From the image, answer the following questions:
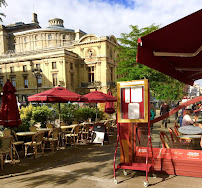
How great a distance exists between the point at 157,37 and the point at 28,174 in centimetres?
475

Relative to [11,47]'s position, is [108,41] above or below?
below

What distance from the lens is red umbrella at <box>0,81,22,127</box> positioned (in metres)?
6.07

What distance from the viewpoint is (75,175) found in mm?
4703

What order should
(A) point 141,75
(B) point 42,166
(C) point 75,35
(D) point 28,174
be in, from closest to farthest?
1. (D) point 28,174
2. (B) point 42,166
3. (A) point 141,75
4. (C) point 75,35

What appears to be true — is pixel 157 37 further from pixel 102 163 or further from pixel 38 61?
pixel 38 61

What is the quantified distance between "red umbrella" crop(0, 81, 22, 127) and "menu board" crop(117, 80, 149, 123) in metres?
3.97

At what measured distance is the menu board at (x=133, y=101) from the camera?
4008mm

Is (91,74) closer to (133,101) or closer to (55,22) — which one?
(55,22)

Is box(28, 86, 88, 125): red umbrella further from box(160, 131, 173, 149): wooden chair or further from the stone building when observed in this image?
the stone building

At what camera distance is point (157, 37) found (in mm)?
2615

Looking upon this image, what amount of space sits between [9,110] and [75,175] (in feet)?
10.8

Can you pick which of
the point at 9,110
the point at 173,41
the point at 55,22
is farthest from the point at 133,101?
the point at 55,22

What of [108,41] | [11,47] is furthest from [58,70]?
[11,47]

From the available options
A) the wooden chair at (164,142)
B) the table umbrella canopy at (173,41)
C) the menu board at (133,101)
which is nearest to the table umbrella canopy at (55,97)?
the menu board at (133,101)
